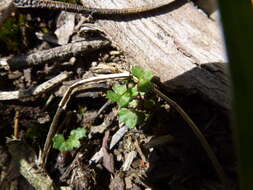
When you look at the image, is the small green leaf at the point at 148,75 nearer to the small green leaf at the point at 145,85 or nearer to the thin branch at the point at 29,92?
the small green leaf at the point at 145,85

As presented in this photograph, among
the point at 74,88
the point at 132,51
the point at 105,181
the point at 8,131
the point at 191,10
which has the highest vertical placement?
the point at 191,10

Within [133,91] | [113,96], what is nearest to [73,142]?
[113,96]

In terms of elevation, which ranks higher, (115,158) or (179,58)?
(179,58)

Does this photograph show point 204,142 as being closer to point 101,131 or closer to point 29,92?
point 101,131

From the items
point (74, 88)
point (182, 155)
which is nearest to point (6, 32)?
point (74, 88)

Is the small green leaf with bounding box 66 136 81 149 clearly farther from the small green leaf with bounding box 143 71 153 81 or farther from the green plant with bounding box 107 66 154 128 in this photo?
the small green leaf with bounding box 143 71 153 81

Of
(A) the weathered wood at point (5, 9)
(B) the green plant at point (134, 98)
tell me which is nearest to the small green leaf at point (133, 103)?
(B) the green plant at point (134, 98)

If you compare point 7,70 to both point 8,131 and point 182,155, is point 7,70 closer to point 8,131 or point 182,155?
point 8,131
